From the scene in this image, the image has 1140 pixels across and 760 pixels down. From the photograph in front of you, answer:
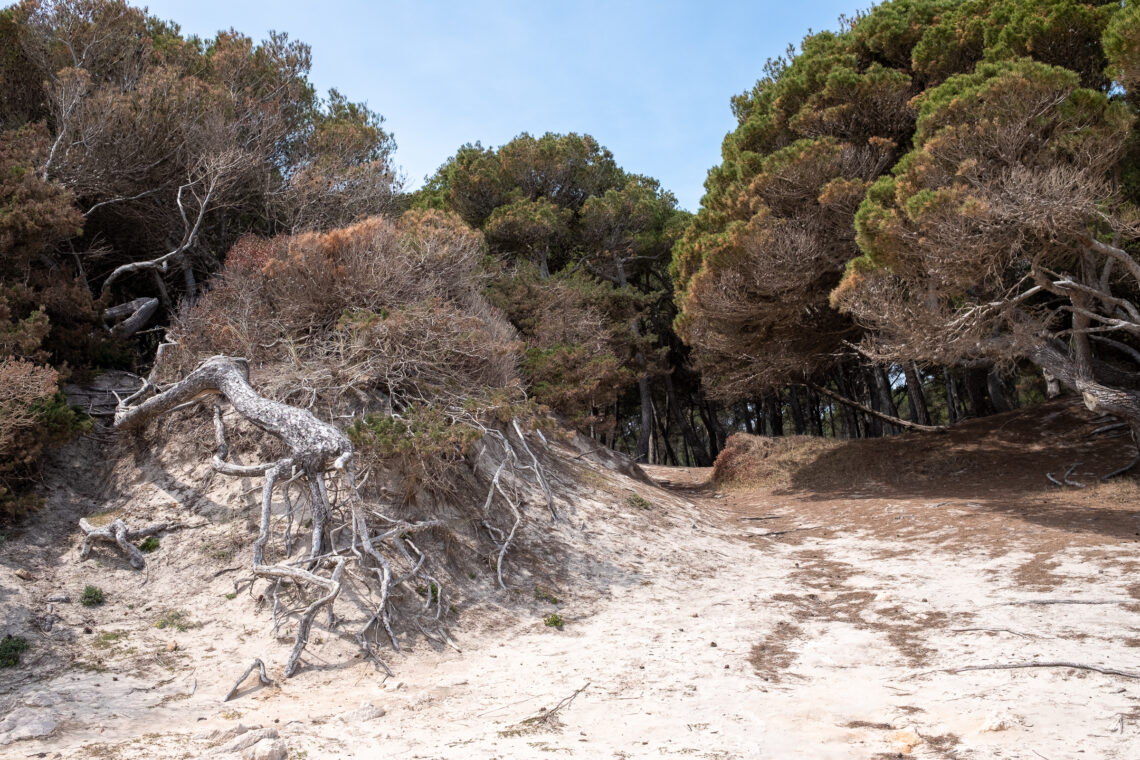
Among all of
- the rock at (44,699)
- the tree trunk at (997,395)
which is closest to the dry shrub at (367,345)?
the rock at (44,699)

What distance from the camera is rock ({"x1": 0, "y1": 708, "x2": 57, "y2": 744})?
3.50 metres

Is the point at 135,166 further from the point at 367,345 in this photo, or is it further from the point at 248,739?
the point at 248,739

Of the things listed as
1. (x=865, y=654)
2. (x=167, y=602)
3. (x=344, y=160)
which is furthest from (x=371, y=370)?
(x=344, y=160)

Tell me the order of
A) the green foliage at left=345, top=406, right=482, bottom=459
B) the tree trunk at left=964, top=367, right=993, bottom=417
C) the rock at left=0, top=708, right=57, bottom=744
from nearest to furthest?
the rock at left=0, top=708, right=57, bottom=744
the green foliage at left=345, top=406, right=482, bottom=459
the tree trunk at left=964, top=367, right=993, bottom=417

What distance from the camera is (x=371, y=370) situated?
25.8 ft

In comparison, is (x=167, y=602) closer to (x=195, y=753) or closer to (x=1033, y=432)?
(x=195, y=753)

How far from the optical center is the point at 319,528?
5.69 metres

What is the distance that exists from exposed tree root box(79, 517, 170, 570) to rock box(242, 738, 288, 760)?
3390mm

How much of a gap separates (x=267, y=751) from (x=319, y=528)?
2554 millimetres

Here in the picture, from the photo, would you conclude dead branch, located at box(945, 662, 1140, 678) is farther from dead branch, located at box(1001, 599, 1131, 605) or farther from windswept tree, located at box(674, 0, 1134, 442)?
windswept tree, located at box(674, 0, 1134, 442)

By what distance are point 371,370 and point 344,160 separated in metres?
7.21

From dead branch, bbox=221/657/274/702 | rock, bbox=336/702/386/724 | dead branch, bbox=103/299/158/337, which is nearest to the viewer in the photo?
rock, bbox=336/702/386/724

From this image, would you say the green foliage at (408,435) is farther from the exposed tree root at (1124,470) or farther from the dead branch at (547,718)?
the exposed tree root at (1124,470)

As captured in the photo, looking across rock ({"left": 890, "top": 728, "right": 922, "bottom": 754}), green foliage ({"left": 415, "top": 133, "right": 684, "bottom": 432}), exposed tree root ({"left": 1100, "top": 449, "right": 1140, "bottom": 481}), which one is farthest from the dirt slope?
green foliage ({"left": 415, "top": 133, "right": 684, "bottom": 432})
